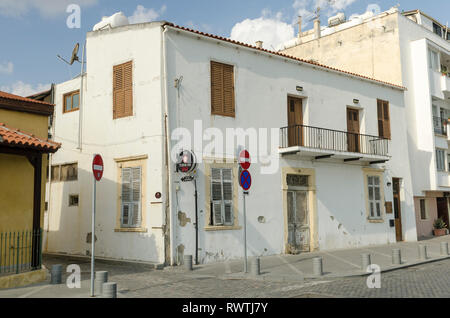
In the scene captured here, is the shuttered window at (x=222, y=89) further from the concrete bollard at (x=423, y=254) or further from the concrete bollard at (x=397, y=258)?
the concrete bollard at (x=423, y=254)

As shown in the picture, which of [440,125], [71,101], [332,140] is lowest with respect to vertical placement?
[332,140]

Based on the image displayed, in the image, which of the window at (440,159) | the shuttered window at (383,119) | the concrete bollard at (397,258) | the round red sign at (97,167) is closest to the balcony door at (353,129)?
the shuttered window at (383,119)

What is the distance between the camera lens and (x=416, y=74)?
2381cm

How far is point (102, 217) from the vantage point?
14.4 m

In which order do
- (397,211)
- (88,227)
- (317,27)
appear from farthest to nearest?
(317,27) < (397,211) < (88,227)

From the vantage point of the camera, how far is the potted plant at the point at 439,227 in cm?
2409

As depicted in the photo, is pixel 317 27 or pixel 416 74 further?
pixel 317 27

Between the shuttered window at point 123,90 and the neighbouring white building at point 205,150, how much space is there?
51 millimetres

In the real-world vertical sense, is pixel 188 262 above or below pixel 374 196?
below

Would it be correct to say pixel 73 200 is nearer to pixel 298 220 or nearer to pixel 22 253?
pixel 22 253

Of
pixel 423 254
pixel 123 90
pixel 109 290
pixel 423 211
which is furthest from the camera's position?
pixel 423 211

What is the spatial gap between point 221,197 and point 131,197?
282 cm

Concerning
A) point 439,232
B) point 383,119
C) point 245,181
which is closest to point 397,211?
point 383,119
